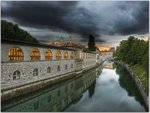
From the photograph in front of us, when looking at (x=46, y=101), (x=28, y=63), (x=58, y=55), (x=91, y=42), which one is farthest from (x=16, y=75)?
(x=91, y=42)

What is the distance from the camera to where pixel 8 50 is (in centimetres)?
2205

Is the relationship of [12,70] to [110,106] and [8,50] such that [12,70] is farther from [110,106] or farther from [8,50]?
[110,106]

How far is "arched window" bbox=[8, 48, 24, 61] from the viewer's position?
22.6m

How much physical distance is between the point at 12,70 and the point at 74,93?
34.3 feet

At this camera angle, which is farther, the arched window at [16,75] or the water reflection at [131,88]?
the water reflection at [131,88]

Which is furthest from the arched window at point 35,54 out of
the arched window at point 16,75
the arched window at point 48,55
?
the arched window at point 16,75

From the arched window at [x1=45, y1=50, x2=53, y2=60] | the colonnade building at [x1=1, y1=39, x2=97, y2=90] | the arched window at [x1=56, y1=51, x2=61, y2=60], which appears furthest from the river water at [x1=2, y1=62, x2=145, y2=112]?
the arched window at [x1=56, y1=51, x2=61, y2=60]

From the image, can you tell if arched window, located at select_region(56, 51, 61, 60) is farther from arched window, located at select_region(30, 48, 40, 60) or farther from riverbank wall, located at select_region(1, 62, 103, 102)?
arched window, located at select_region(30, 48, 40, 60)

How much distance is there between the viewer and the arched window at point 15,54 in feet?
74.1

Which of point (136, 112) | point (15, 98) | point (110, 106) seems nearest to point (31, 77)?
point (15, 98)

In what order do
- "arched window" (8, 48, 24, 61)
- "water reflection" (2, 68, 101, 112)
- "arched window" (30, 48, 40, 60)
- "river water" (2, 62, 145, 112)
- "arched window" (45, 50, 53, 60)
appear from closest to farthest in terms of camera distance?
"water reflection" (2, 68, 101, 112) → "river water" (2, 62, 145, 112) → "arched window" (8, 48, 24, 61) → "arched window" (30, 48, 40, 60) → "arched window" (45, 50, 53, 60)

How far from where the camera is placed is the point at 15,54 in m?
23.2

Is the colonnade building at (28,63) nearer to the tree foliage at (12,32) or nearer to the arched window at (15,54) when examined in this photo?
the arched window at (15,54)

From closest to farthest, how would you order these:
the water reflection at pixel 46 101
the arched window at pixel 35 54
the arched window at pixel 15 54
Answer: the water reflection at pixel 46 101 < the arched window at pixel 15 54 < the arched window at pixel 35 54
